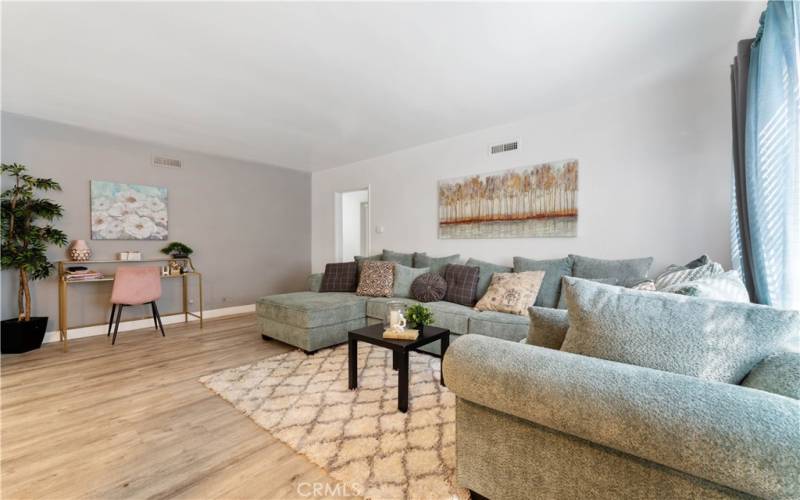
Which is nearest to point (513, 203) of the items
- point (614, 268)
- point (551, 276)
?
point (551, 276)

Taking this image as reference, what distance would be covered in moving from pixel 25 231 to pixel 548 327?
4837 mm

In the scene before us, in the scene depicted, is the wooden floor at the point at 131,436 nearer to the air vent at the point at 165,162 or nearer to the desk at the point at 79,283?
the desk at the point at 79,283

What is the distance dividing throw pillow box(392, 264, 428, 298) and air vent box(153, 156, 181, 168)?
3.34 meters

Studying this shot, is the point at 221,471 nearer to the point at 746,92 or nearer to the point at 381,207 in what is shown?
the point at 746,92

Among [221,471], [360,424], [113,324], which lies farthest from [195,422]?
[113,324]

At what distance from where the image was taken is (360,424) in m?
1.95

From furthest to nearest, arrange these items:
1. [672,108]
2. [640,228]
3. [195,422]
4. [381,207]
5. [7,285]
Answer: [381,207] → [7,285] → [640,228] → [672,108] → [195,422]

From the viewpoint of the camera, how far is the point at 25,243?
10.9 feet

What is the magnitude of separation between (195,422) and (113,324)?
3036 millimetres

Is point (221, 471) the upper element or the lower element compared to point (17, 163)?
lower

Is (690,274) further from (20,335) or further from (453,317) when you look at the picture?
(20,335)

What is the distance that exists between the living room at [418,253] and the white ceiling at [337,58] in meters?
0.02

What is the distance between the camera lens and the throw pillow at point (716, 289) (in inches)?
51.1

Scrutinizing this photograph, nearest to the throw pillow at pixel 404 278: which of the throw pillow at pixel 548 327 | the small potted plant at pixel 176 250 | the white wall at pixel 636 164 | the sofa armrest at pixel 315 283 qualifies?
the white wall at pixel 636 164
